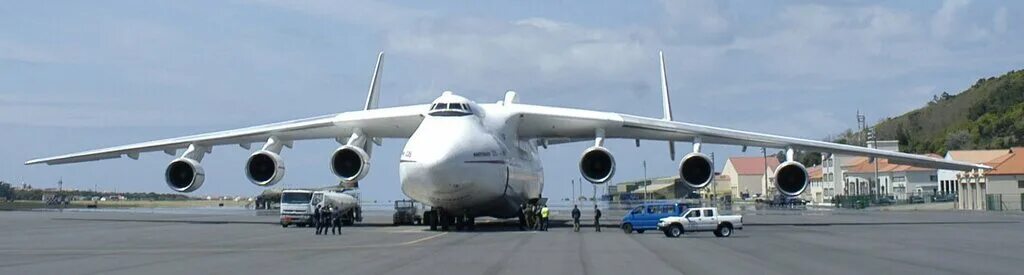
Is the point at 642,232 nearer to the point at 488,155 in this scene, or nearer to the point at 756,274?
the point at 488,155

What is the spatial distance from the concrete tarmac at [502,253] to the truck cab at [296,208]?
224 inches

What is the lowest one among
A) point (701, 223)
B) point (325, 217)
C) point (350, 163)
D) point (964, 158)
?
point (701, 223)

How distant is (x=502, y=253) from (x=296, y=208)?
18.1m

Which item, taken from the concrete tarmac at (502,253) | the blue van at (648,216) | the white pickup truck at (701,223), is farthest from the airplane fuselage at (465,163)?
the white pickup truck at (701,223)

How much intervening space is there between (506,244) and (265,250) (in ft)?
17.0

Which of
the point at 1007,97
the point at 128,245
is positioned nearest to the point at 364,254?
the point at 128,245

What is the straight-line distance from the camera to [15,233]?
102 feet

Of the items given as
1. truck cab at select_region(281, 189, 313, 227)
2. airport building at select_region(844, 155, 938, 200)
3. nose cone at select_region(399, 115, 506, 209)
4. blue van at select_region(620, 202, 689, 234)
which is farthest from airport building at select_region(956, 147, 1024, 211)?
nose cone at select_region(399, 115, 506, 209)

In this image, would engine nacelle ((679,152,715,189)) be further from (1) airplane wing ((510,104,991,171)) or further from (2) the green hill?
(2) the green hill

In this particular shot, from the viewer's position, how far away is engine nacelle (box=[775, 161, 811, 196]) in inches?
1363

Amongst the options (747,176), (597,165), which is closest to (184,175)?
(597,165)

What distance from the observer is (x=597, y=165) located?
112 ft

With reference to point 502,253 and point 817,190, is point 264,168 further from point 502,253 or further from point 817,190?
point 817,190

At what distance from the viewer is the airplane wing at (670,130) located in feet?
115
